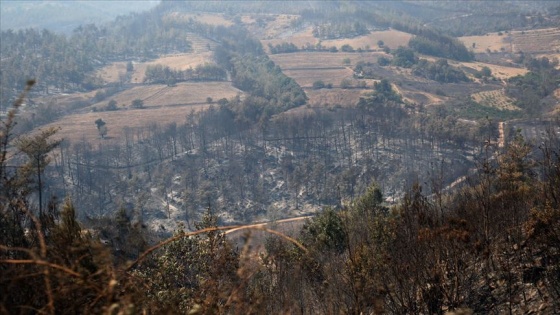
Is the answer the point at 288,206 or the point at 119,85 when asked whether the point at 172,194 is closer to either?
the point at 288,206

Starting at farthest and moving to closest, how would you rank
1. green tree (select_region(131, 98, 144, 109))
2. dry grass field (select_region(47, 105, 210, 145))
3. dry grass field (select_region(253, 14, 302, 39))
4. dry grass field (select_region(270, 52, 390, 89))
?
dry grass field (select_region(253, 14, 302, 39))
dry grass field (select_region(270, 52, 390, 89))
green tree (select_region(131, 98, 144, 109))
dry grass field (select_region(47, 105, 210, 145))

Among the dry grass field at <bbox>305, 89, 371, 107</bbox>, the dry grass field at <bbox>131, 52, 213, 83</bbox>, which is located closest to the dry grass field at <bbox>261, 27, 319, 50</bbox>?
the dry grass field at <bbox>131, 52, 213, 83</bbox>

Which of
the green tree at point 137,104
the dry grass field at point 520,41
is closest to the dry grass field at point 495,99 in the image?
the dry grass field at point 520,41

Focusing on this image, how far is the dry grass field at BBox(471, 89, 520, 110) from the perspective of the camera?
231ft

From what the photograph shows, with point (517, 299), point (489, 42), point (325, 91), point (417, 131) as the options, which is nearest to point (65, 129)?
point (325, 91)

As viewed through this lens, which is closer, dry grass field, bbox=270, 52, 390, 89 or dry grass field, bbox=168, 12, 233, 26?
dry grass field, bbox=270, 52, 390, 89

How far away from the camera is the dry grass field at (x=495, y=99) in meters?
70.4

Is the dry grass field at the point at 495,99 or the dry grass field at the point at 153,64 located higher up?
the dry grass field at the point at 153,64

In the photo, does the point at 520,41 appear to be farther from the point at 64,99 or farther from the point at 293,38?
the point at 64,99

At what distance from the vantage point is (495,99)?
73.6 m

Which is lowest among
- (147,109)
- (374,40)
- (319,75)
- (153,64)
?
(147,109)

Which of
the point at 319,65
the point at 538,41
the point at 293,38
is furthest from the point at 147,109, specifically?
the point at 538,41

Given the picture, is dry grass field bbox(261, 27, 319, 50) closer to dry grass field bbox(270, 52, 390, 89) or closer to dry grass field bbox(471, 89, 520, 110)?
dry grass field bbox(270, 52, 390, 89)

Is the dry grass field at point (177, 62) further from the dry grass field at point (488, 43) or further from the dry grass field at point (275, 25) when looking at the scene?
the dry grass field at point (488, 43)
